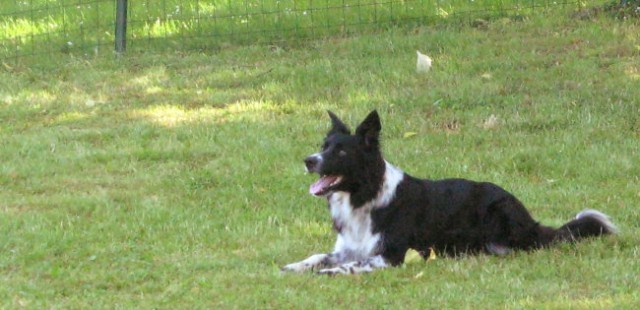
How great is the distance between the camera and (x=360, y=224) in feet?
26.8

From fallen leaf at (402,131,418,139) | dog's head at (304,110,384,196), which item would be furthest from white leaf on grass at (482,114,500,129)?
dog's head at (304,110,384,196)

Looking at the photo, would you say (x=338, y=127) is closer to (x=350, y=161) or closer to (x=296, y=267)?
(x=350, y=161)

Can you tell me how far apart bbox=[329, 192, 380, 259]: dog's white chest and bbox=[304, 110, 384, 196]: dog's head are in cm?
15

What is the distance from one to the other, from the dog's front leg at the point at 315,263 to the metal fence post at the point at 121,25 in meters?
8.01

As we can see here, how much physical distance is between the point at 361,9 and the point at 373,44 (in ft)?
5.32

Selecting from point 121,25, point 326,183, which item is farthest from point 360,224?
point 121,25

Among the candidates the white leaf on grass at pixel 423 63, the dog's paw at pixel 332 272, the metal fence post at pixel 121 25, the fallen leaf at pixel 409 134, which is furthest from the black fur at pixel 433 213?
the metal fence post at pixel 121 25

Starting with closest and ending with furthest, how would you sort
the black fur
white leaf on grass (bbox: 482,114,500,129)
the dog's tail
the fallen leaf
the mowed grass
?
1. the mowed grass
2. the black fur
3. the dog's tail
4. the fallen leaf
5. white leaf on grass (bbox: 482,114,500,129)

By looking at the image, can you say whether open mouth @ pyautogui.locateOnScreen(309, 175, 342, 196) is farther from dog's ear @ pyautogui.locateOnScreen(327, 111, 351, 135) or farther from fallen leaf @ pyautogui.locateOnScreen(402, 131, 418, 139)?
fallen leaf @ pyautogui.locateOnScreen(402, 131, 418, 139)

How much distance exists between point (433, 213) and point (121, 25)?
8.27m

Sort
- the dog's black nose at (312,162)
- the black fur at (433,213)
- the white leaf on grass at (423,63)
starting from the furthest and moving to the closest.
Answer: the white leaf on grass at (423,63), the black fur at (433,213), the dog's black nose at (312,162)

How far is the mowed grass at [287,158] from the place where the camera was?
7484mm

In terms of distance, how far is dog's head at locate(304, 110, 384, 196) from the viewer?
793 cm

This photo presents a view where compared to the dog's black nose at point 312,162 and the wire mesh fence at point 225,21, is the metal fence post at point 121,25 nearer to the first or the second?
the wire mesh fence at point 225,21
